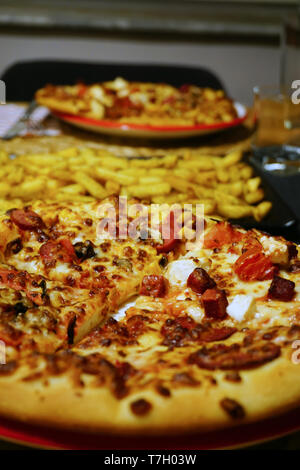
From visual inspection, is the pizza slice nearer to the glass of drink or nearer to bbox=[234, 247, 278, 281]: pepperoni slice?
bbox=[234, 247, 278, 281]: pepperoni slice

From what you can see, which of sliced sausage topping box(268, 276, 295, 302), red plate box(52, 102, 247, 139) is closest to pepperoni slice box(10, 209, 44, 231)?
sliced sausage topping box(268, 276, 295, 302)

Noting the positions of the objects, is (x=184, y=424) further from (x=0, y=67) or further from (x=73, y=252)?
(x=0, y=67)

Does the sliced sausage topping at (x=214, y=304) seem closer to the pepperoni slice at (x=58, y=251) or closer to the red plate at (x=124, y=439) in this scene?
the red plate at (x=124, y=439)

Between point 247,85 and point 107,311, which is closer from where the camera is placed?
point 107,311

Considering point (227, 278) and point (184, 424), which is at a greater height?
point (227, 278)

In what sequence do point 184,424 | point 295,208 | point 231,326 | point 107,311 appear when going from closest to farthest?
1. point 184,424
2. point 231,326
3. point 107,311
4. point 295,208

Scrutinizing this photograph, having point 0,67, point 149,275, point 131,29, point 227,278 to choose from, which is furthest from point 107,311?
point 0,67
